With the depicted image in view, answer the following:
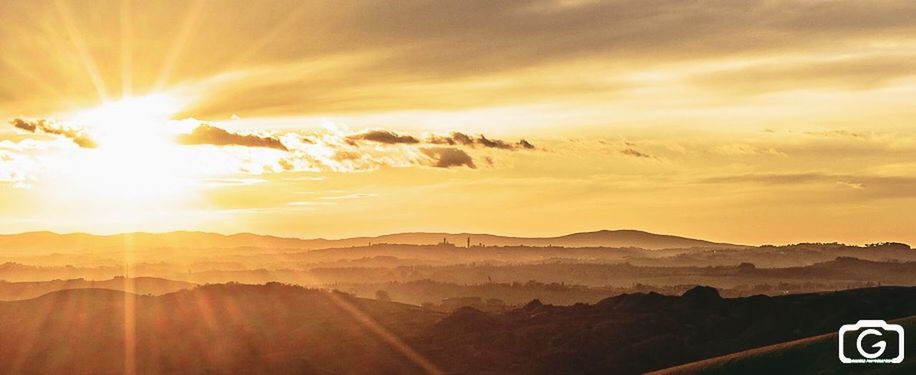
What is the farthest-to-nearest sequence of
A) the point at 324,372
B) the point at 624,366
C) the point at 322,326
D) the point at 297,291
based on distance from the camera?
the point at 297,291 < the point at 322,326 < the point at 324,372 < the point at 624,366

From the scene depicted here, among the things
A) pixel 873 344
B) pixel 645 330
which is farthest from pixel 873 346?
pixel 645 330

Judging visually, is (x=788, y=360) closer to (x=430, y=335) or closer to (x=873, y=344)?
(x=873, y=344)

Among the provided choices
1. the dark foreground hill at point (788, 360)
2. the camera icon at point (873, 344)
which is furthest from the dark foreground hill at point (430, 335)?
the camera icon at point (873, 344)

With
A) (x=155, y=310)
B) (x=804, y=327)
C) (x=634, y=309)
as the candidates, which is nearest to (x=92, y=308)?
(x=155, y=310)

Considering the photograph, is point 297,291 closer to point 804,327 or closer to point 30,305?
point 30,305

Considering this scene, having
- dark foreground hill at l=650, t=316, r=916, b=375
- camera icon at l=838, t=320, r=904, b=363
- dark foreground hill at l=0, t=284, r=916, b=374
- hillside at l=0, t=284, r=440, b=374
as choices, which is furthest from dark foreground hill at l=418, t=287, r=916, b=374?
camera icon at l=838, t=320, r=904, b=363
